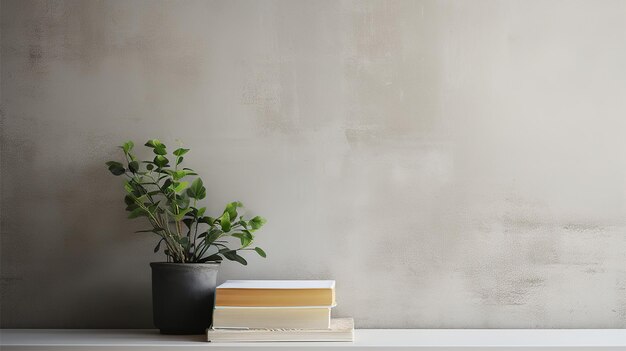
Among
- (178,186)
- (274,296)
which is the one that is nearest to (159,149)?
(178,186)

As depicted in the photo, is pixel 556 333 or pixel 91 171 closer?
pixel 556 333

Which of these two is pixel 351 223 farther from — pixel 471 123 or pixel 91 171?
pixel 91 171

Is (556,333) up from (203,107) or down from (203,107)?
down

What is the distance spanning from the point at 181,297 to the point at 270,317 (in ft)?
0.79

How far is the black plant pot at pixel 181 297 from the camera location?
1.73m

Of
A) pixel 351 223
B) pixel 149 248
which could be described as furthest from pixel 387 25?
pixel 149 248

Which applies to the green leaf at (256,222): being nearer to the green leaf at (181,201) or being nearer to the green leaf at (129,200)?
the green leaf at (181,201)

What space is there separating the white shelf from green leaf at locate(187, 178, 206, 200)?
0.35m

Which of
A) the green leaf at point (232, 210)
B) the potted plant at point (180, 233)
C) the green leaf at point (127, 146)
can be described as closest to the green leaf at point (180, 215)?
the potted plant at point (180, 233)

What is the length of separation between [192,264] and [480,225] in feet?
2.51

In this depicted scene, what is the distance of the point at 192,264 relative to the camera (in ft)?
5.68

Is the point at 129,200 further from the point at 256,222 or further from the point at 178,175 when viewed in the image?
the point at 256,222

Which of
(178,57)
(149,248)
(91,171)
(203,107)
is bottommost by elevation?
(149,248)

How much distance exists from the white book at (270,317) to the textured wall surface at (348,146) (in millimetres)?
315
